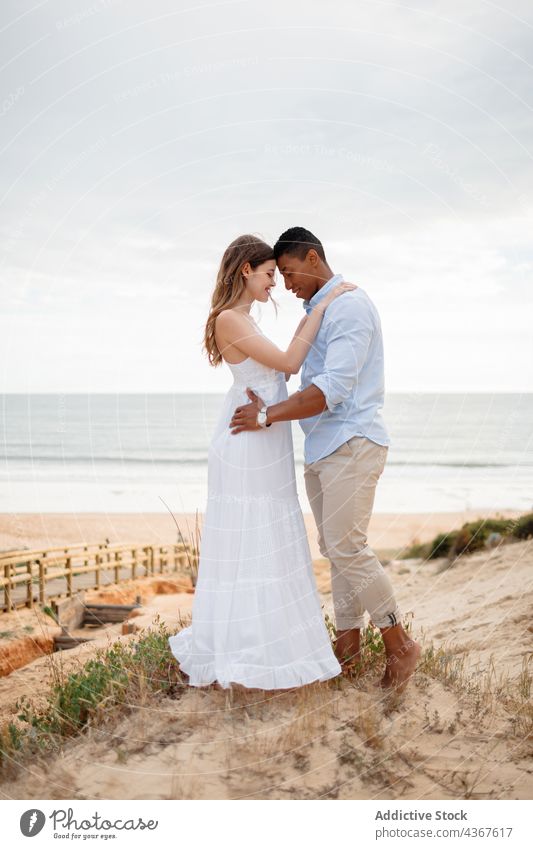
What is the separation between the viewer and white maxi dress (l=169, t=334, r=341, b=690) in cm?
440

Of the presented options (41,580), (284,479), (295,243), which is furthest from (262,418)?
(41,580)

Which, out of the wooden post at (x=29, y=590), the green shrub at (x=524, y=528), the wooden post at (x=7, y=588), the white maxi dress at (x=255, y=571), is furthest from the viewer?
the green shrub at (x=524, y=528)

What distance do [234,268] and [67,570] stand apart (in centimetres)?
656

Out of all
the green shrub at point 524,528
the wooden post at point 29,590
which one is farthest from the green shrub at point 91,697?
the green shrub at point 524,528

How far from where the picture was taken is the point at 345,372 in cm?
431

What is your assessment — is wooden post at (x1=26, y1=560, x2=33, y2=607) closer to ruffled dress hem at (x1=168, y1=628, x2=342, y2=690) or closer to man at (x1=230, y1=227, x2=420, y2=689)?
ruffled dress hem at (x1=168, y1=628, x2=342, y2=690)

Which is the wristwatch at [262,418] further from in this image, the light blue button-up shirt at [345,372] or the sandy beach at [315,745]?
the sandy beach at [315,745]

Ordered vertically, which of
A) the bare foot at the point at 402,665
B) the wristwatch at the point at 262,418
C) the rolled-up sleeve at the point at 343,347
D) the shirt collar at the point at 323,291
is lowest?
the bare foot at the point at 402,665

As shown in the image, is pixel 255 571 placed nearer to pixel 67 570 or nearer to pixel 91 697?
pixel 91 697

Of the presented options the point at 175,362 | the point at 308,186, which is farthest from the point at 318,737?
the point at 175,362

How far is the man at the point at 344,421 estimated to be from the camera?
172 inches

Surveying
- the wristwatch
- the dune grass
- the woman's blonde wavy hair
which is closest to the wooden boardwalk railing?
the wristwatch

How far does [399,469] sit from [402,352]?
41.7 feet
